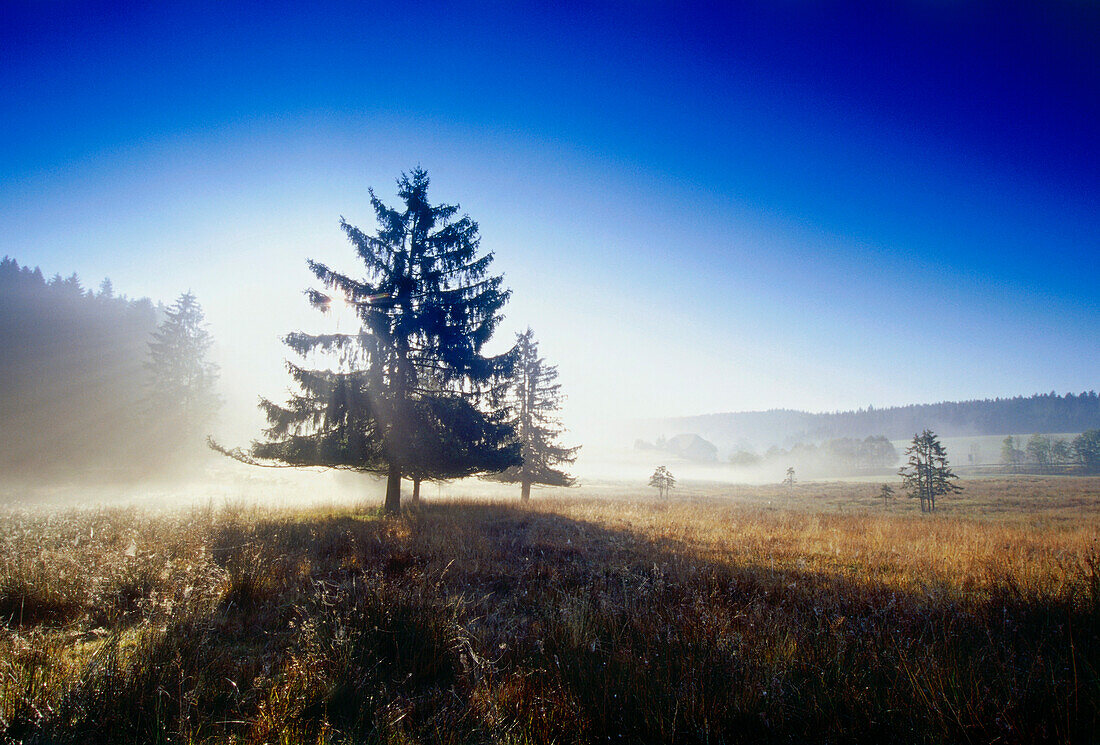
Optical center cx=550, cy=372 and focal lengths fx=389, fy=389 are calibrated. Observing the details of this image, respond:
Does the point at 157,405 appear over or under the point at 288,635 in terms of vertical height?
over

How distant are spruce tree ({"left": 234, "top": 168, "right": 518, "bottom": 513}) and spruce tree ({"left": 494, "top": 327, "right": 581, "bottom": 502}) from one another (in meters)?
8.65

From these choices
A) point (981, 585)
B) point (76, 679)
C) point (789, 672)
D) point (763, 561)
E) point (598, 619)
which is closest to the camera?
point (76, 679)

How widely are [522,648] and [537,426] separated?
19.3 metres

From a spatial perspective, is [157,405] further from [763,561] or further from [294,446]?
[763,561]

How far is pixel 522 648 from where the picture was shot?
11.1 feet

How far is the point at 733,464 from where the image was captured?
373ft

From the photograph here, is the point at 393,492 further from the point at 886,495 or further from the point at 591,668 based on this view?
the point at 886,495

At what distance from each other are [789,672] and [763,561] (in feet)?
17.0

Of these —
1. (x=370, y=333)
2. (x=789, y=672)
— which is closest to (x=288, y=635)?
(x=789, y=672)

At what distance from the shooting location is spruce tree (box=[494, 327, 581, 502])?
72.0ft

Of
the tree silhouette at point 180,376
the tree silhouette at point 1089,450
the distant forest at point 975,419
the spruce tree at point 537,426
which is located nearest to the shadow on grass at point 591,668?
the spruce tree at point 537,426

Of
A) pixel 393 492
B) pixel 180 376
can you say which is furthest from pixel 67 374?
pixel 393 492

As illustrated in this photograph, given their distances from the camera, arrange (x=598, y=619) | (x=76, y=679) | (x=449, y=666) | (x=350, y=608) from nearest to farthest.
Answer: (x=76, y=679) < (x=449, y=666) < (x=350, y=608) < (x=598, y=619)

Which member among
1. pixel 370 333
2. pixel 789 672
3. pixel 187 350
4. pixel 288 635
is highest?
pixel 187 350
